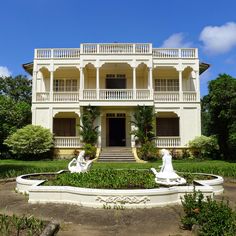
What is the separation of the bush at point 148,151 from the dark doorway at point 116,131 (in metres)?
4.47

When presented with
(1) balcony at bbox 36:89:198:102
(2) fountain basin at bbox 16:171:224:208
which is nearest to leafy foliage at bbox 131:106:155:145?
(1) balcony at bbox 36:89:198:102

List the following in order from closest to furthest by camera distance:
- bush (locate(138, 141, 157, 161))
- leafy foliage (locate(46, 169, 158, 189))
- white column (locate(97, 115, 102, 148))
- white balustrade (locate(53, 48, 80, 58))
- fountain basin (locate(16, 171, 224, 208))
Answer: fountain basin (locate(16, 171, 224, 208)) < leafy foliage (locate(46, 169, 158, 189)) < bush (locate(138, 141, 157, 161)) < white column (locate(97, 115, 102, 148)) < white balustrade (locate(53, 48, 80, 58))

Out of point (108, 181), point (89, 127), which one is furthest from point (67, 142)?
point (108, 181)

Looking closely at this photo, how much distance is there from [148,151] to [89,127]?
5.02 meters

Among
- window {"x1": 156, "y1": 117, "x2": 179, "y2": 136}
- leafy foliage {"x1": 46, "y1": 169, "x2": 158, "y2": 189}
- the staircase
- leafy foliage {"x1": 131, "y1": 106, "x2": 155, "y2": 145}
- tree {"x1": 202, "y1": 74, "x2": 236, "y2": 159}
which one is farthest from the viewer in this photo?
window {"x1": 156, "y1": 117, "x2": 179, "y2": 136}

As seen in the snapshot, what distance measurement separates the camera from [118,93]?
89.7 feet

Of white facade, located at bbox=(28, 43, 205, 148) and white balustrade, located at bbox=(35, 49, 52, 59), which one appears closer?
white facade, located at bbox=(28, 43, 205, 148)

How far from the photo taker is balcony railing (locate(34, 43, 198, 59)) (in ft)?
90.2

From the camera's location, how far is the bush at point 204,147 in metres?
25.4

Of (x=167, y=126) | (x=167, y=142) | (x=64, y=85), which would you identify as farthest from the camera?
(x=64, y=85)

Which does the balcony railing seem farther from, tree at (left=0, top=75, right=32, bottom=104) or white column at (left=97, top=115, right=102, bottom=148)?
tree at (left=0, top=75, right=32, bottom=104)

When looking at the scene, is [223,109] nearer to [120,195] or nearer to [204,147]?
[204,147]

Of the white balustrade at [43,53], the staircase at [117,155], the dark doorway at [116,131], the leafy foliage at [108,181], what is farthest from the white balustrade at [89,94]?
the leafy foliage at [108,181]

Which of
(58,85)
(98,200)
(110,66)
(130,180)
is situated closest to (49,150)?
(58,85)
